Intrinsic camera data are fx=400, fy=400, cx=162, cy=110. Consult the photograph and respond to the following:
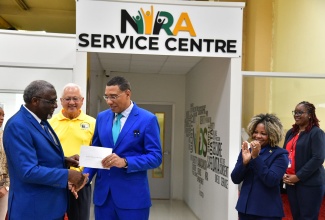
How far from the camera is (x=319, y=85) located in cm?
577

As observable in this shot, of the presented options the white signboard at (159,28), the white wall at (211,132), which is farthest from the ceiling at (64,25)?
the white signboard at (159,28)

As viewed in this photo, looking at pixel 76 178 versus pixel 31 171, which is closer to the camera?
pixel 31 171

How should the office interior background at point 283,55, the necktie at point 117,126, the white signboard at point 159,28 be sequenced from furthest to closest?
1. the office interior background at point 283,55
2. the white signboard at point 159,28
3. the necktie at point 117,126

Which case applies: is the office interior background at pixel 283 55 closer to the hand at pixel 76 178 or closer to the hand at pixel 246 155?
the hand at pixel 246 155

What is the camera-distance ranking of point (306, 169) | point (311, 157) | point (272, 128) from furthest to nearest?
1. point (311, 157)
2. point (306, 169)
3. point (272, 128)

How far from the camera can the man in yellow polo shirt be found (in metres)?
3.41

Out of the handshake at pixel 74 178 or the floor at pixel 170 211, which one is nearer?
the handshake at pixel 74 178

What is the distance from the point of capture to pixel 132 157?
288 cm

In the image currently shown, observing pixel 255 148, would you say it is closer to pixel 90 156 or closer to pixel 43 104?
pixel 90 156

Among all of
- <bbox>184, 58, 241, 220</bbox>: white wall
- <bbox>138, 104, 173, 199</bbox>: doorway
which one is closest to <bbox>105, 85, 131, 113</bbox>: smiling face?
<bbox>184, 58, 241, 220</bbox>: white wall

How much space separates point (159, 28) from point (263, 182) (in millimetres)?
2351

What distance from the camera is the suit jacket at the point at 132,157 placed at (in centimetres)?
294

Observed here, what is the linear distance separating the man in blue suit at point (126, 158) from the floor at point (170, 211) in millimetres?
4067

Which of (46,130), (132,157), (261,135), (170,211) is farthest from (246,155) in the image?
(170,211)
